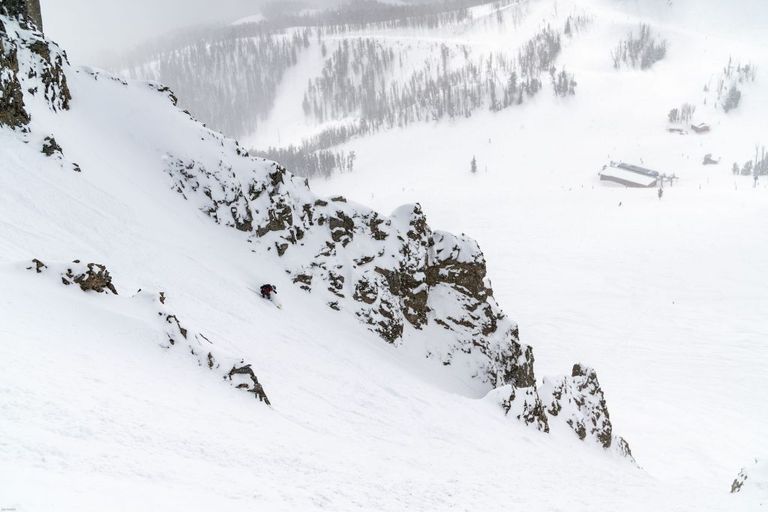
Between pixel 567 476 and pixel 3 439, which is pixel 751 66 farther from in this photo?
pixel 3 439

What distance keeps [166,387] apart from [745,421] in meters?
43.8

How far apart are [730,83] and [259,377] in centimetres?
20410

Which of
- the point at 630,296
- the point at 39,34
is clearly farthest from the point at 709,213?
the point at 39,34

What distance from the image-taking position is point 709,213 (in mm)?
88688

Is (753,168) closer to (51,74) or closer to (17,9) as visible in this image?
(51,74)

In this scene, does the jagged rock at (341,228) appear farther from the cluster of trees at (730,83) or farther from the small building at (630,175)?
the cluster of trees at (730,83)

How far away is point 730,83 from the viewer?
168 m

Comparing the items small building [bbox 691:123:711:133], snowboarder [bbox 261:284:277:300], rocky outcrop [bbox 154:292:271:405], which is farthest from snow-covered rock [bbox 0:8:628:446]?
small building [bbox 691:123:711:133]

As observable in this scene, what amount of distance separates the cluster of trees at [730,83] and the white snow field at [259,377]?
12480 centimetres

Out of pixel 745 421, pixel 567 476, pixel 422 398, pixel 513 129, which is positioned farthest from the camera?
pixel 513 129

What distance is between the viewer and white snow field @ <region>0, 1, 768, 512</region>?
24.7ft

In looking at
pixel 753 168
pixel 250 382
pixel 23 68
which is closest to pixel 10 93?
pixel 23 68

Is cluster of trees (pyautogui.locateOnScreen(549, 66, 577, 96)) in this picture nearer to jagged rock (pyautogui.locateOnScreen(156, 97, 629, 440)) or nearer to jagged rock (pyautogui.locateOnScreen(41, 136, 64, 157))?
jagged rock (pyautogui.locateOnScreen(156, 97, 629, 440))

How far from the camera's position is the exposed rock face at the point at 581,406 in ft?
89.0
